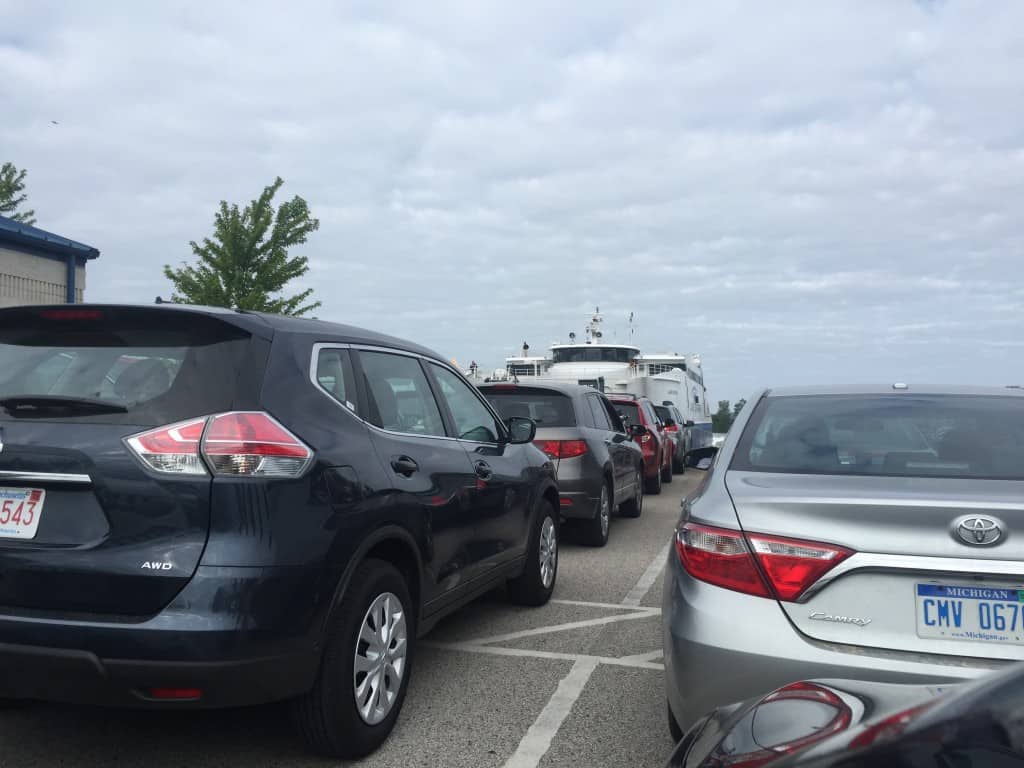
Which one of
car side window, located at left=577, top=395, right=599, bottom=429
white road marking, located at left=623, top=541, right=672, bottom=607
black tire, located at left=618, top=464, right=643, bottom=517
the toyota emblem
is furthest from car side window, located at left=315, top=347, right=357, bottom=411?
black tire, located at left=618, top=464, right=643, bottom=517

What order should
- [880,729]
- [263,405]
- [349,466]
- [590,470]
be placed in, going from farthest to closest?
1. [590,470]
2. [349,466]
3. [263,405]
4. [880,729]

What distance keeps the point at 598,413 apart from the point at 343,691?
6.49m

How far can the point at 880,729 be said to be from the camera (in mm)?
1431

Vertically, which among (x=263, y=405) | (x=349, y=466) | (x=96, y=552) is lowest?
(x=96, y=552)

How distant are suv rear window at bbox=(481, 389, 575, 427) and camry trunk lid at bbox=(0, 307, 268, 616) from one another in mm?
5458

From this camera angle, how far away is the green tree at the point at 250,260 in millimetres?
20156

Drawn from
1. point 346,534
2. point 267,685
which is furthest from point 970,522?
point 267,685

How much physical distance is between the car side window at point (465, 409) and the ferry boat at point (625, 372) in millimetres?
18167

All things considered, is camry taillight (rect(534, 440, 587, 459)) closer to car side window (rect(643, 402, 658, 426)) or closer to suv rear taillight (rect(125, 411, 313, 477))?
suv rear taillight (rect(125, 411, 313, 477))

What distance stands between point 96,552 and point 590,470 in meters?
6.02

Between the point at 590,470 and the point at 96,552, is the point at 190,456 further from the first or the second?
the point at 590,470

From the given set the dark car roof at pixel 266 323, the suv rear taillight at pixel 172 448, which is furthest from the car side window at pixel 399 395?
the suv rear taillight at pixel 172 448

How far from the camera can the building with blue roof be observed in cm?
1370

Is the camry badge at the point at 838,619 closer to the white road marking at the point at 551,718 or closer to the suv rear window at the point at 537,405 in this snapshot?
the white road marking at the point at 551,718
